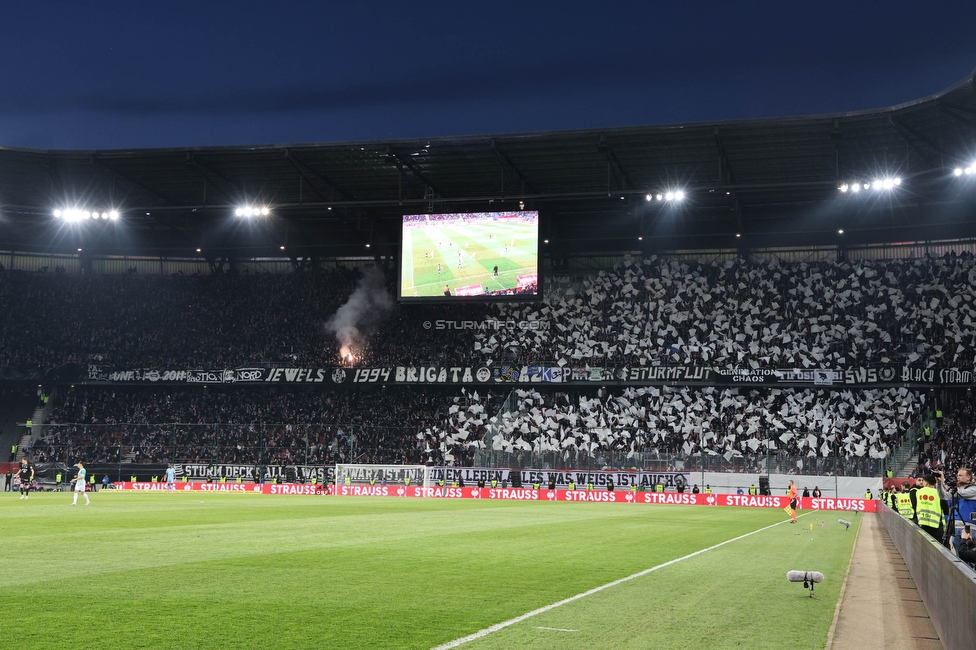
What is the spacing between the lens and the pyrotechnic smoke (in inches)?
2426

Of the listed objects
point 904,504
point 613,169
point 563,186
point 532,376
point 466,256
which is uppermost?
point 563,186

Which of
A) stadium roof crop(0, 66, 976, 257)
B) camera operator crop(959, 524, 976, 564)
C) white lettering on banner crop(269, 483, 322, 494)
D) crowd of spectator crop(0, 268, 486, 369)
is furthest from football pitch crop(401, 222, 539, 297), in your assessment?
camera operator crop(959, 524, 976, 564)

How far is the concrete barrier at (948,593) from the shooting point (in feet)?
21.2

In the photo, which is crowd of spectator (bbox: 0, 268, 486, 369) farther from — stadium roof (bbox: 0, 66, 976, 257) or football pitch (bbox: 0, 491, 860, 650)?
football pitch (bbox: 0, 491, 860, 650)

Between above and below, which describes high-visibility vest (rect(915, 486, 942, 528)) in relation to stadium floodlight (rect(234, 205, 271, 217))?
below

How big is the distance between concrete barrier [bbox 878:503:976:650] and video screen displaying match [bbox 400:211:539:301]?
1397 inches

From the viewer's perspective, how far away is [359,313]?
6303 cm

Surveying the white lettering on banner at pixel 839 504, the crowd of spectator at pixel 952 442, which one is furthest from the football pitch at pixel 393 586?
the crowd of spectator at pixel 952 442

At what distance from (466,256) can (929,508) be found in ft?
113

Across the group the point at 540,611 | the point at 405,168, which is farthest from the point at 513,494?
the point at 540,611

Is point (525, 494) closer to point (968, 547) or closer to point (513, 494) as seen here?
point (513, 494)

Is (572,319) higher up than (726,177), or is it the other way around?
(726,177)

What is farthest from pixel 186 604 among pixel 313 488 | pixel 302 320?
pixel 302 320

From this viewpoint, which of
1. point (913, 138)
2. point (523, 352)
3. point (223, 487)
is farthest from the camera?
point (523, 352)
